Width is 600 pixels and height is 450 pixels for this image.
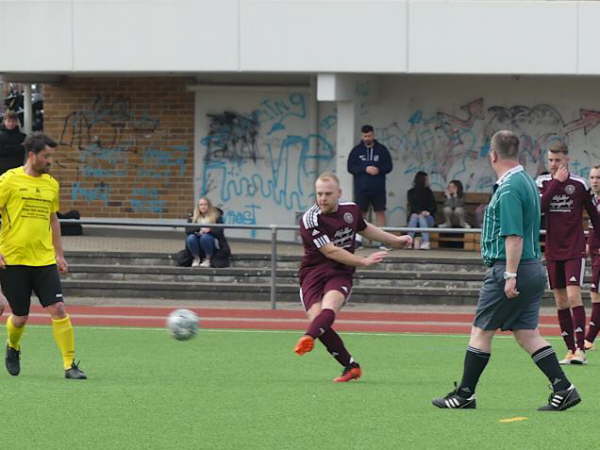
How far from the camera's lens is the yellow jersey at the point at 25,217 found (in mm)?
12195

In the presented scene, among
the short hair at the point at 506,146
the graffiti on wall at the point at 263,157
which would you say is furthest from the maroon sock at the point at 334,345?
the graffiti on wall at the point at 263,157

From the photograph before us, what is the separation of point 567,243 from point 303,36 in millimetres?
9809

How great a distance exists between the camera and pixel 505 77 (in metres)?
23.9

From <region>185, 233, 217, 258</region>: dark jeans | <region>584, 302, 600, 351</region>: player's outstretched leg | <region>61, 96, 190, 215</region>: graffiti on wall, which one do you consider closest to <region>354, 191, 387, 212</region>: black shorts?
<region>185, 233, 217, 258</region>: dark jeans

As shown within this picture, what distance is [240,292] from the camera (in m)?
20.7

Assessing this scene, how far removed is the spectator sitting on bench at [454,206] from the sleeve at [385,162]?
1.15 m

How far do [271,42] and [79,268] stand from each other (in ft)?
14.8

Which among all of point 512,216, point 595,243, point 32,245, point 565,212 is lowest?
point 595,243

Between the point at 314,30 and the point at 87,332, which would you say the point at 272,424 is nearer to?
the point at 87,332

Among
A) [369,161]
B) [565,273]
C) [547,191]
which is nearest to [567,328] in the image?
[565,273]

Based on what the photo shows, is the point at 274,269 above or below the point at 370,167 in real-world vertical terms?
below

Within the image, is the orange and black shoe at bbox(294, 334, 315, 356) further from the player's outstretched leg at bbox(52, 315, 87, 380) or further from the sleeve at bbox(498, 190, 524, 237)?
the player's outstretched leg at bbox(52, 315, 87, 380)

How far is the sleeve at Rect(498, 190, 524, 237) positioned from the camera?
31.9 feet

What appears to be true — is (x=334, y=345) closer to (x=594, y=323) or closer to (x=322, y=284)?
(x=322, y=284)
